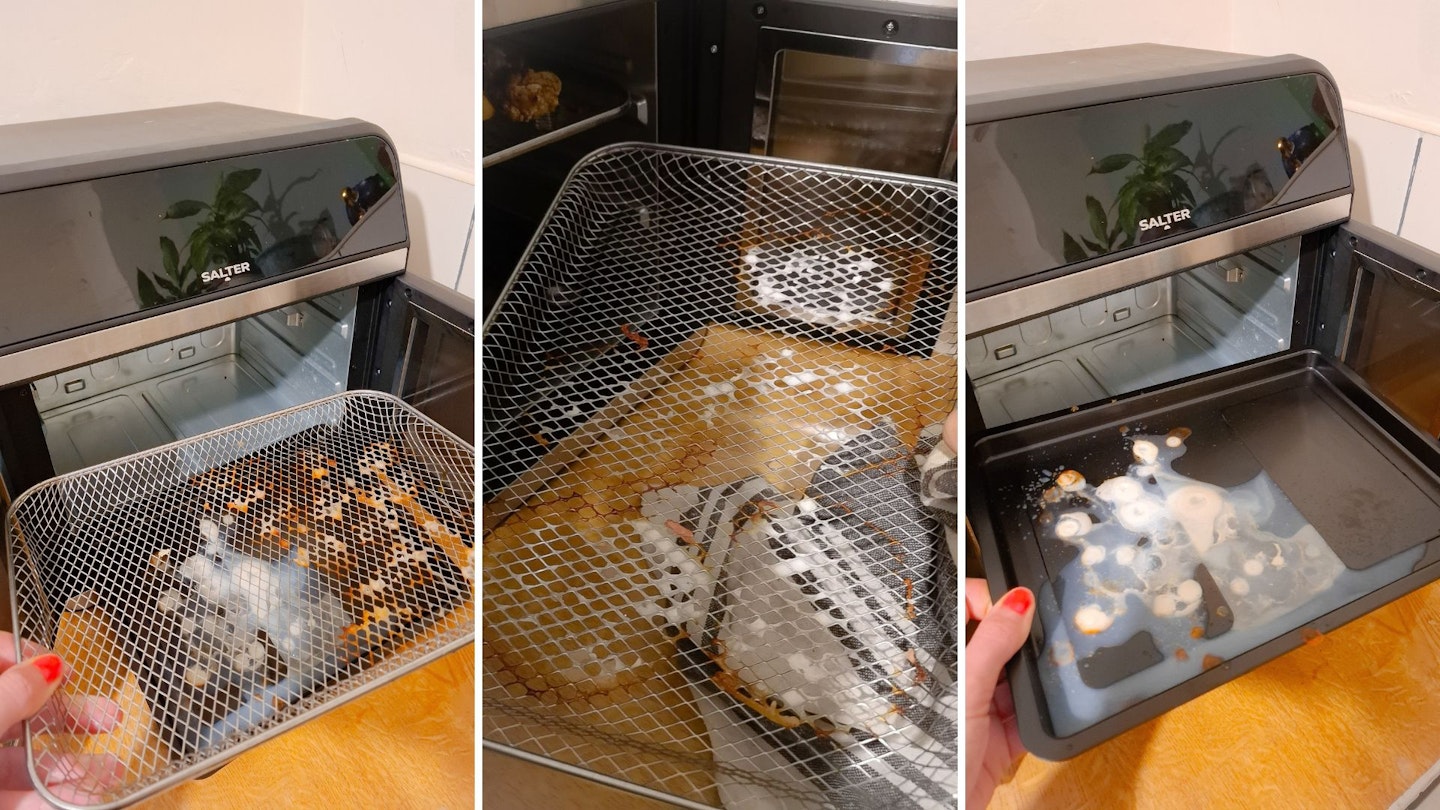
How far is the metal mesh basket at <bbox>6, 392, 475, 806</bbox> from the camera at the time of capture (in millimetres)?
397

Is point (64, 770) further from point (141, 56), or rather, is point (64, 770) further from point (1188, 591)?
point (1188, 591)

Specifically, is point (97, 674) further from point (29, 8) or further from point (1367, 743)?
point (1367, 743)

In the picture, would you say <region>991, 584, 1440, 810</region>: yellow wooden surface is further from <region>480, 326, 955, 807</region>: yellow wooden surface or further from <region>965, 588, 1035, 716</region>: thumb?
<region>480, 326, 955, 807</region>: yellow wooden surface

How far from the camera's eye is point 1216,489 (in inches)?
19.1

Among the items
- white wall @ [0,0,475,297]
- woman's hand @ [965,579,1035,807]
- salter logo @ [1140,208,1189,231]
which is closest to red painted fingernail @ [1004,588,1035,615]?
woman's hand @ [965,579,1035,807]

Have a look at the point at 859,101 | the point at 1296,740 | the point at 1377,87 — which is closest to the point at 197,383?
the point at 859,101

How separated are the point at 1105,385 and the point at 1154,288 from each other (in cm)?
8

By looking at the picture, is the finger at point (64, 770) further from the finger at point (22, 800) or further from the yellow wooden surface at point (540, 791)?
the yellow wooden surface at point (540, 791)

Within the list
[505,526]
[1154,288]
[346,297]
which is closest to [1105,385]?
[1154,288]

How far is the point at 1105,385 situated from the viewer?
19.6 inches

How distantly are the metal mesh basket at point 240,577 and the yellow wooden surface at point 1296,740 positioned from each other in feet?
1.12

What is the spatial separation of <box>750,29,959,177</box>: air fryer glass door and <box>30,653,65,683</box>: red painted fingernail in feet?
1.54

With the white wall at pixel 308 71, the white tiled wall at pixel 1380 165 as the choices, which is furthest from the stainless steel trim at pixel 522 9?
the white tiled wall at pixel 1380 165

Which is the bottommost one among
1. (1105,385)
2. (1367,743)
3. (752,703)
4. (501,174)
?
(1367,743)
